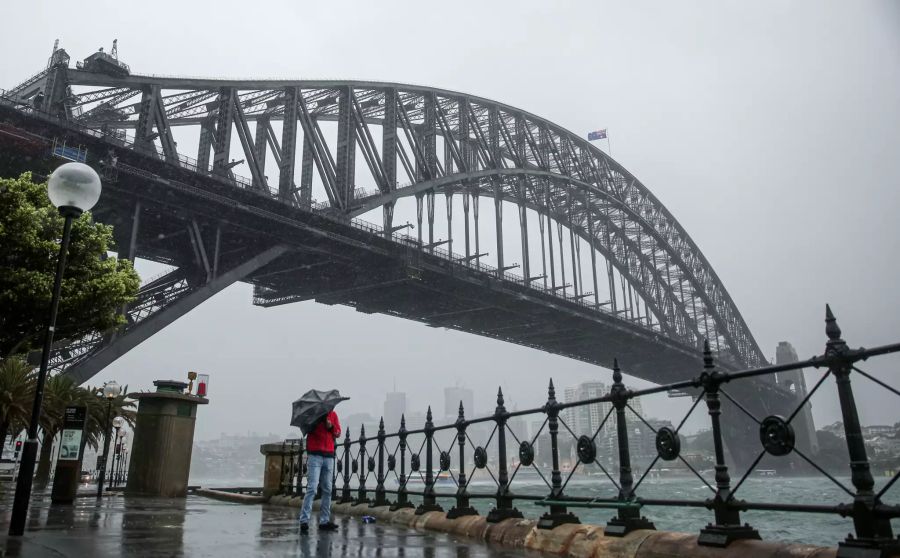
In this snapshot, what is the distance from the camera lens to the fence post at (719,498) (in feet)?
13.6

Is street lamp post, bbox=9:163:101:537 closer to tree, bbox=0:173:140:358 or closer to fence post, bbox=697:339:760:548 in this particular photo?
tree, bbox=0:173:140:358

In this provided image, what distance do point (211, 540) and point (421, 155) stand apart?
45146 millimetres

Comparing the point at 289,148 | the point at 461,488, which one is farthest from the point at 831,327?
the point at 289,148

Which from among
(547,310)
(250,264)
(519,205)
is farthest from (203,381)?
(519,205)

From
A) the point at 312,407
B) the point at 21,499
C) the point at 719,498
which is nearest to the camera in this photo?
the point at 719,498

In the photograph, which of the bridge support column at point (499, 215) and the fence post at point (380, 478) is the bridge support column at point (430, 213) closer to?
the bridge support column at point (499, 215)

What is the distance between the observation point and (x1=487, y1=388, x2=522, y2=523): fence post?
686cm

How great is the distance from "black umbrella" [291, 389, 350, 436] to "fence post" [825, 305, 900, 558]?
18.8 ft

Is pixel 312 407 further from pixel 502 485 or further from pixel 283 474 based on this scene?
pixel 283 474

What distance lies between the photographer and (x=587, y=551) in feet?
17.2

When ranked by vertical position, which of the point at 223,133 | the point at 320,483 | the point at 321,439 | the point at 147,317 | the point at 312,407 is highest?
the point at 223,133

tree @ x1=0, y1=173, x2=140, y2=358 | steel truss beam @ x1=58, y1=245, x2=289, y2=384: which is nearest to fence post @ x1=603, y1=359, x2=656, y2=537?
tree @ x1=0, y1=173, x2=140, y2=358

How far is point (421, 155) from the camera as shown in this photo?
49750 millimetres

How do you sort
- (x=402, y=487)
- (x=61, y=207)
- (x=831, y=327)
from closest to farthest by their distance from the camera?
(x=831, y=327), (x=61, y=207), (x=402, y=487)
